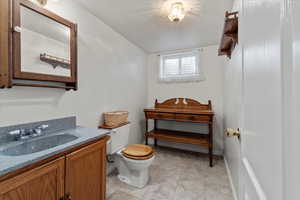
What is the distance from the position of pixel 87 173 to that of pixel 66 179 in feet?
0.64

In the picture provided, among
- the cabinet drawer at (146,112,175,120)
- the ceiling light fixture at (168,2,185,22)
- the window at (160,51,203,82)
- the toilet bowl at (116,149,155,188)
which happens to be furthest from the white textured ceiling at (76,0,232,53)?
the toilet bowl at (116,149,155,188)

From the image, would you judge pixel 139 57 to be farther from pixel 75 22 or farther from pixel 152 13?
pixel 75 22

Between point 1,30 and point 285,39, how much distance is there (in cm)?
153

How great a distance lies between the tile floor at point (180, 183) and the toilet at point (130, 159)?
9 centimetres

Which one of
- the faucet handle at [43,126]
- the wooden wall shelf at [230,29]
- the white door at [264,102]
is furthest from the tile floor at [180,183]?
the wooden wall shelf at [230,29]

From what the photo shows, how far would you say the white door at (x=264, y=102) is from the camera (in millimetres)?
415

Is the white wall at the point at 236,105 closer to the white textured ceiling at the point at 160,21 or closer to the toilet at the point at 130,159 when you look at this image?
the white textured ceiling at the point at 160,21

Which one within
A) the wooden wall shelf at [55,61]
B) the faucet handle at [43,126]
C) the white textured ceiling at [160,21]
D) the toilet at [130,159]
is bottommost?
the toilet at [130,159]

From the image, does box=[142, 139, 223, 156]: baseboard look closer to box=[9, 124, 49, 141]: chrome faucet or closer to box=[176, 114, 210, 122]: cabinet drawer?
box=[176, 114, 210, 122]: cabinet drawer

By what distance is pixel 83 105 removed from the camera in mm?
1729

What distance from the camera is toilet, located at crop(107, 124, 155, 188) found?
5.89 feet

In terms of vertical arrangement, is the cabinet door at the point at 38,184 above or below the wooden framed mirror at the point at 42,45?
below

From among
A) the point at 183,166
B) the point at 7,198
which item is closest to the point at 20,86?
the point at 7,198

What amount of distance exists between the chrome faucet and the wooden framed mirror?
410mm
